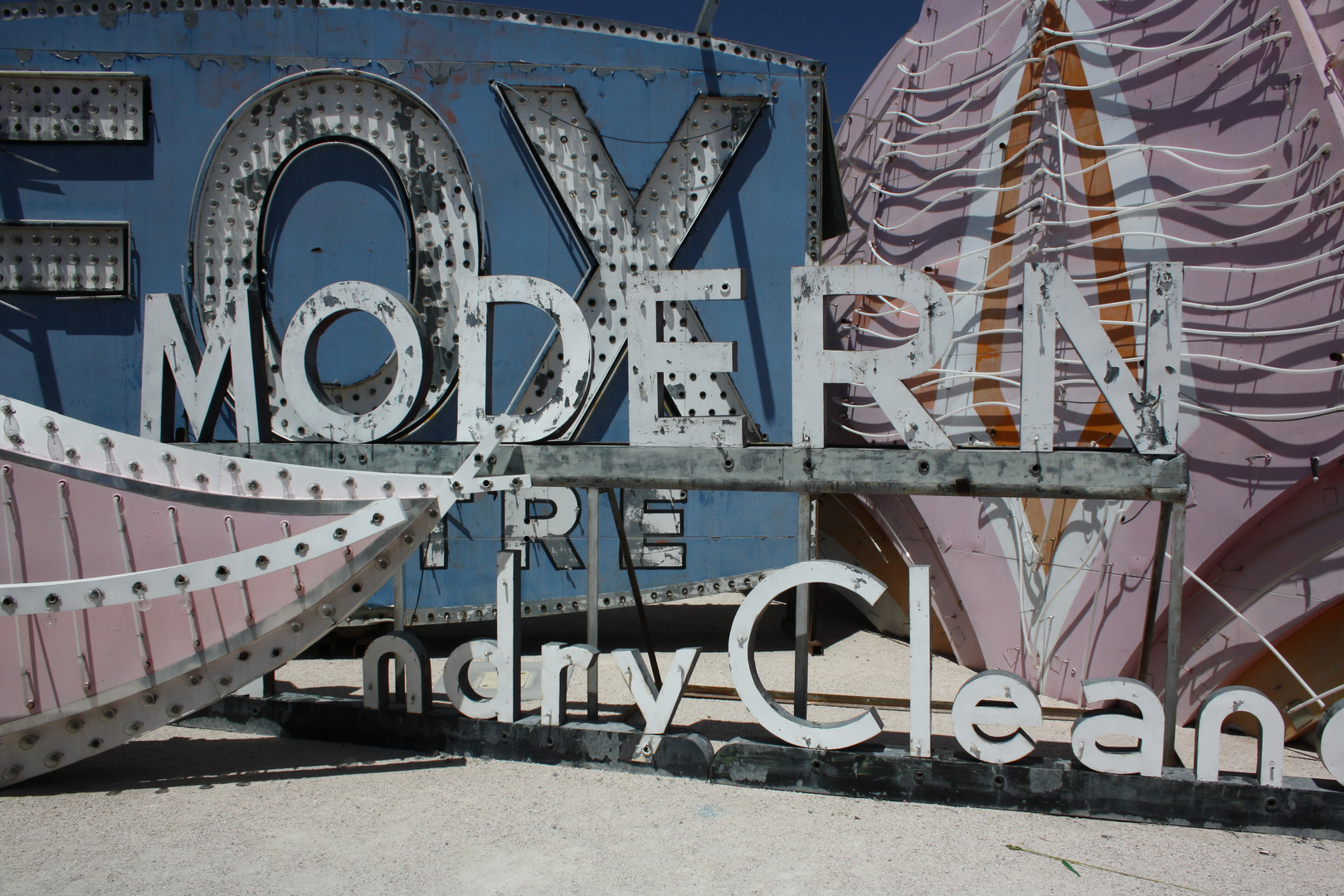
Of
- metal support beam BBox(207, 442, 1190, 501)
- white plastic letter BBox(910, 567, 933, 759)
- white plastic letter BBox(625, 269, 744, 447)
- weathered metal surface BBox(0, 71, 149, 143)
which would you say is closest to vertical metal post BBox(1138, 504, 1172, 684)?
metal support beam BBox(207, 442, 1190, 501)

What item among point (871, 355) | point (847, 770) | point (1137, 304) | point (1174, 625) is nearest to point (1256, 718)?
point (1174, 625)

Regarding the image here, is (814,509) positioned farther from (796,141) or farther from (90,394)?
(90,394)

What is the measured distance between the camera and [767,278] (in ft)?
28.7

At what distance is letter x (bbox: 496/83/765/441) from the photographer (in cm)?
852

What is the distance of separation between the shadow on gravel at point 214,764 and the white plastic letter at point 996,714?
9.65 ft

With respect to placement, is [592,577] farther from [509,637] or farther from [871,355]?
[871,355]

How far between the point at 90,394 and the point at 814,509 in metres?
6.89

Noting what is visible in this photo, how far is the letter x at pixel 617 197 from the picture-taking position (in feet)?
27.9

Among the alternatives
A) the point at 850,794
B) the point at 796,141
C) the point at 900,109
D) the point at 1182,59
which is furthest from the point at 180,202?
the point at 1182,59

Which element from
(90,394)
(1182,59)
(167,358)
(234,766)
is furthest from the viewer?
(90,394)

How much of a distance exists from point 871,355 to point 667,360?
1.19 meters

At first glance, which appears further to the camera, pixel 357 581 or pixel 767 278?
pixel 767 278

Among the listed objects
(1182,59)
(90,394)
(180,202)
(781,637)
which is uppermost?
(1182,59)

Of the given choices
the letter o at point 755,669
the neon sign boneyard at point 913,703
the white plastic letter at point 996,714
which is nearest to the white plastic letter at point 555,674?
the neon sign boneyard at point 913,703
